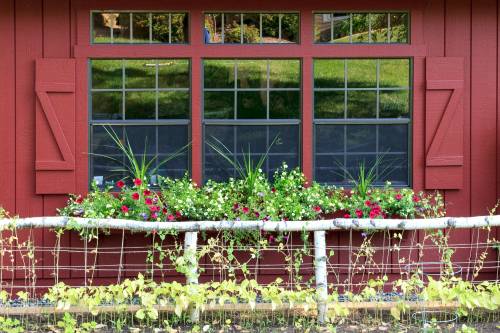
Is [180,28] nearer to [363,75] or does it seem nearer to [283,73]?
[283,73]

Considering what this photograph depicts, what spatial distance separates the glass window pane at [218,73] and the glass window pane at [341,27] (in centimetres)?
100

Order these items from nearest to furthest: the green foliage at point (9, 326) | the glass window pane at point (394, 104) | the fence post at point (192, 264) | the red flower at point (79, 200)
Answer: the green foliage at point (9, 326)
the fence post at point (192, 264)
the red flower at point (79, 200)
the glass window pane at point (394, 104)

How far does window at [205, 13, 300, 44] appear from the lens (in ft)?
25.0

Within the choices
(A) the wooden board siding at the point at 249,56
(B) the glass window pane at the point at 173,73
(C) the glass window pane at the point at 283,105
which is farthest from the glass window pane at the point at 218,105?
(C) the glass window pane at the point at 283,105

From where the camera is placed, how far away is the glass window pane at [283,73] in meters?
7.63

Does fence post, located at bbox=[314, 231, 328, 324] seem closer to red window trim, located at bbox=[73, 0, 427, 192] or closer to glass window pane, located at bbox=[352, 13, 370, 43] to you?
red window trim, located at bbox=[73, 0, 427, 192]

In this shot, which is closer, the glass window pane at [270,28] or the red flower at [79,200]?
→ the red flower at [79,200]

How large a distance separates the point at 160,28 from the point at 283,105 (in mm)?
1345

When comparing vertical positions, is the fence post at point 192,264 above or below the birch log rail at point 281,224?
below

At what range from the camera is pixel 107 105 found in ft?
24.8

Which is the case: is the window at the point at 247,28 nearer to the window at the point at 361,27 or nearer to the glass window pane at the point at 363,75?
the window at the point at 361,27

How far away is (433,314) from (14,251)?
370 centimetres

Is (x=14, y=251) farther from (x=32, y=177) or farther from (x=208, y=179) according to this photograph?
(x=208, y=179)

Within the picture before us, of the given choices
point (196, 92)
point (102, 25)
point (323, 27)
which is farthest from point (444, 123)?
point (102, 25)
